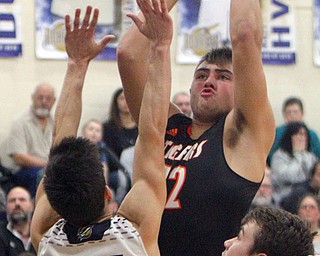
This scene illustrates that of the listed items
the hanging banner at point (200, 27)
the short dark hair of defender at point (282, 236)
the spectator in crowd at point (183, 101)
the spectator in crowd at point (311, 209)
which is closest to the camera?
the short dark hair of defender at point (282, 236)

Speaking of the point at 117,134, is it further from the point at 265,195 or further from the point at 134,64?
the point at 134,64

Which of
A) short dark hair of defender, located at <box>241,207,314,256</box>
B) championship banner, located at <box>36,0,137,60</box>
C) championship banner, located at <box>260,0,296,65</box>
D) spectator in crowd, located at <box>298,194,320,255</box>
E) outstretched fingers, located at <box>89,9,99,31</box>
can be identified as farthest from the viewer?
championship banner, located at <box>260,0,296,65</box>

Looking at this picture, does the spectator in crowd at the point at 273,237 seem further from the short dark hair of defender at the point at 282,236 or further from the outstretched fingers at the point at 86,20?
the outstretched fingers at the point at 86,20

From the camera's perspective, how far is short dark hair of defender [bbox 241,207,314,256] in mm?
3094

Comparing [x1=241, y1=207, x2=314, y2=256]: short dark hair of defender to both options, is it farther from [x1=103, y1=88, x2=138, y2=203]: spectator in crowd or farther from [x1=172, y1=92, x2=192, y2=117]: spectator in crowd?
[x1=172, y1=92, x2=192, y2=117]: spectator in crowd

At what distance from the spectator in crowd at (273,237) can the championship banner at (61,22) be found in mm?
5611

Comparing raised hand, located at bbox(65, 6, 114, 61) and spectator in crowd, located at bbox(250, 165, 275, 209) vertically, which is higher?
Answer: raised hand, located at bbox(65, 6, 114, 61)

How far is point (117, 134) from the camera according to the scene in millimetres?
7859

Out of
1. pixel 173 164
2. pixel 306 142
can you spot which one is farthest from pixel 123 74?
pixel 306 142

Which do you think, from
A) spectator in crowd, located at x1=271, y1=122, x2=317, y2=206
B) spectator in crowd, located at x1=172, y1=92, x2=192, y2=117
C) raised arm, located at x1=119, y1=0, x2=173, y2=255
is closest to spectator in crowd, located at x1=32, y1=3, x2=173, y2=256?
raised arm, located at x1=119, y1=0, x2=173, y2=255

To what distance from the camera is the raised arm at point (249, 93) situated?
12.7 ft

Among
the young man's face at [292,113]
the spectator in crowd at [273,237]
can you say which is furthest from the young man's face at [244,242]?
the young man's face at [292,113]

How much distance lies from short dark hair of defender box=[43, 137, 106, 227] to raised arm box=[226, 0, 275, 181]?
0.76 meters

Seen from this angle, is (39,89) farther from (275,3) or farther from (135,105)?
(135,105)
